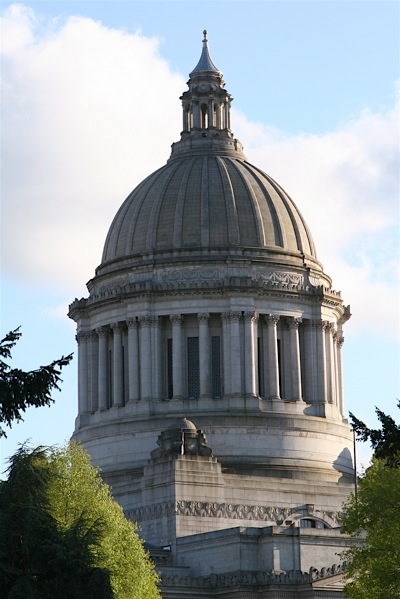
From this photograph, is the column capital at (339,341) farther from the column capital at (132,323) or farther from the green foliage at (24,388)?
the green foliage at (24,388)

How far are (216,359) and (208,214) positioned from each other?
993cm

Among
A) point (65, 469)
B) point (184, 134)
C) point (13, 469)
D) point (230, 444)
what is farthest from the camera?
point (184, 134)

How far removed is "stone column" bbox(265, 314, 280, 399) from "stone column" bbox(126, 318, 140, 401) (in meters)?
8.60

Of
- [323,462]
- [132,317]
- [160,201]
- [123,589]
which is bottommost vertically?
[123,589]

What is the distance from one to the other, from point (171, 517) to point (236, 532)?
639cm

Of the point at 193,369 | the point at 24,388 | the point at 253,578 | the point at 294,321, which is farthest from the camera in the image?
the point at 294,321

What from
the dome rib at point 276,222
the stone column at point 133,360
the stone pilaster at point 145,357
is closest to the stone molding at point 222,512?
the stone pilaster at point 145,357

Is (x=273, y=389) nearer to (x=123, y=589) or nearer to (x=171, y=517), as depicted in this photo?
(x=171, y=517)

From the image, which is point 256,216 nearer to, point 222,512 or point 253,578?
point 222,512

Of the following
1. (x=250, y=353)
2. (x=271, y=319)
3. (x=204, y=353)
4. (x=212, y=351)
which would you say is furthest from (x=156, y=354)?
(x=271, y=319)

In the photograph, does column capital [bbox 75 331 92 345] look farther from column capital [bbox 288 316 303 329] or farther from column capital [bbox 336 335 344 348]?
column capital [bbox 336 335 344 348]

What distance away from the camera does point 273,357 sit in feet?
408

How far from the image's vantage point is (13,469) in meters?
77.2

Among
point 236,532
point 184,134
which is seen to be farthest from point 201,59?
point 236,532
